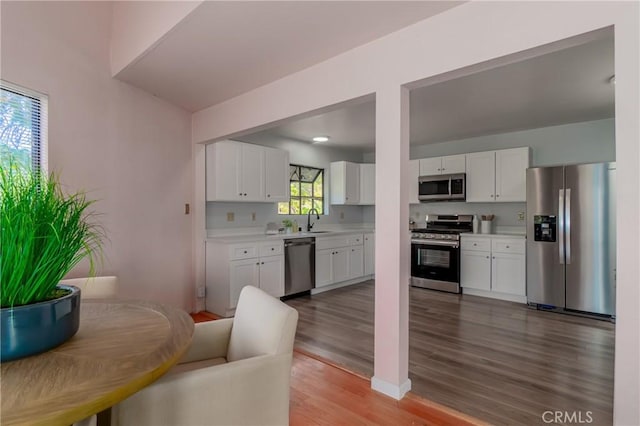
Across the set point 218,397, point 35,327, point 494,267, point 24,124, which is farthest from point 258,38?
point 494,267

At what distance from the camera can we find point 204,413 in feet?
3.78

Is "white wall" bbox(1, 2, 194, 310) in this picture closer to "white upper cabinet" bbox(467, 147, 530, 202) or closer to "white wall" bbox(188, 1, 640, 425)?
"white wall" bbox(188, 1, 640, 425)

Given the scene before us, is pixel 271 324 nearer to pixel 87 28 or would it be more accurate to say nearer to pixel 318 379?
pixel 318 379

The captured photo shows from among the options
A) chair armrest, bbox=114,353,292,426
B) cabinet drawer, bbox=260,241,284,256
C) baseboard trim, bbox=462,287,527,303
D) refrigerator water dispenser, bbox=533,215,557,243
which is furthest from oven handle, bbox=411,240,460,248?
chair armrest, bbox=114,353,292,426

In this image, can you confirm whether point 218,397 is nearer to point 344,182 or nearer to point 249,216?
point 249,216

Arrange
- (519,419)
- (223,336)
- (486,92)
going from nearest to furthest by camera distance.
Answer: (223,336) → (519,419) → (486,92)

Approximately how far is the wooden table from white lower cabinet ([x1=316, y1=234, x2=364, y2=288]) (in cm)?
342

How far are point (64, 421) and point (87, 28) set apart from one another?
10.2 ft

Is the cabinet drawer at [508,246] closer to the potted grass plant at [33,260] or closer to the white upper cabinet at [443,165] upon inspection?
the white upper cabinet at [443,165]

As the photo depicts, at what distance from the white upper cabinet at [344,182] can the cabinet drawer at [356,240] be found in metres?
0.69

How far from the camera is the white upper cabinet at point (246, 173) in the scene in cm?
392

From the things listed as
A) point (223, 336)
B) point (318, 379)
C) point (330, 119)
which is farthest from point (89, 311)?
point (330, 119)

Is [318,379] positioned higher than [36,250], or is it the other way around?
[36,250]

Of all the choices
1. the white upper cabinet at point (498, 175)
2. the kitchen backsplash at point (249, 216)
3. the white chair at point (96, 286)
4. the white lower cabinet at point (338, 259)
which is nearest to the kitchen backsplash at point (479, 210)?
the white upper cabinet at point (498, 175)
